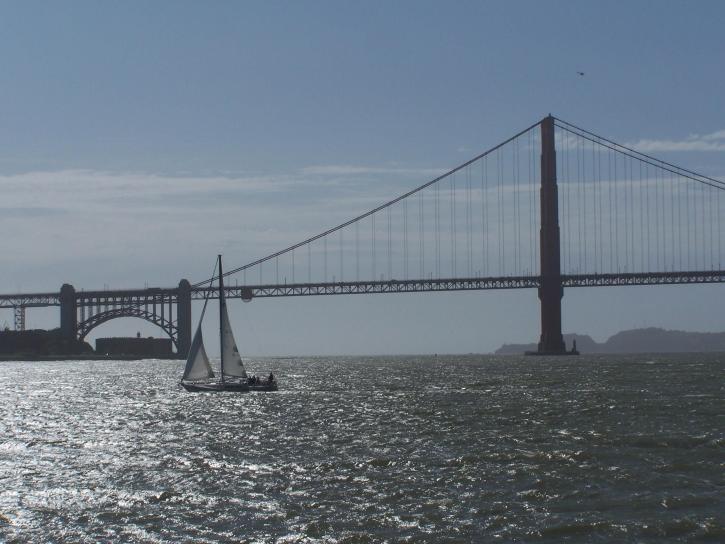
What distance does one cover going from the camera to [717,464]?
2883 cm

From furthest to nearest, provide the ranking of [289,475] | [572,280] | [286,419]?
[572,280]
[286,419]
[289,475]

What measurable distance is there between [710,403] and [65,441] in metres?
27.7

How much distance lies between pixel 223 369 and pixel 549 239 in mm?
82476

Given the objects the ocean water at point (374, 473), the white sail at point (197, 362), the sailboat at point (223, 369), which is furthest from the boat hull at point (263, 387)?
the ocean water at point (374, 473)

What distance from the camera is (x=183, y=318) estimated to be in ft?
581

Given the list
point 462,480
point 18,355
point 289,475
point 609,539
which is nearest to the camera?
point 609,539

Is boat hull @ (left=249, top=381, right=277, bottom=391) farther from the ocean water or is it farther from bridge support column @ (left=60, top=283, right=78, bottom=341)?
bridge support column @ (left=60, top=283, right=78, bottom=341)

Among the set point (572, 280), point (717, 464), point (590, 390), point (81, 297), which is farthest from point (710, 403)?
point (81, 297)

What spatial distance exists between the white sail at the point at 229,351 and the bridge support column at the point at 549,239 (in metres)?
81.1

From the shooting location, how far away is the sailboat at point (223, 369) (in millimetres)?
72312

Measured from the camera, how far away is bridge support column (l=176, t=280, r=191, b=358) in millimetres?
175500

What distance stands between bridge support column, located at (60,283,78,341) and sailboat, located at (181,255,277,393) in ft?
356

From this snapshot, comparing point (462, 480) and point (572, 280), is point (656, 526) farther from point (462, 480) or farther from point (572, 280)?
point (572, 280)

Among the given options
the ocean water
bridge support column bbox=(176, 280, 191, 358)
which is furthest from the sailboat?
bridge support column bbox=(176, 280, 191, 358)
